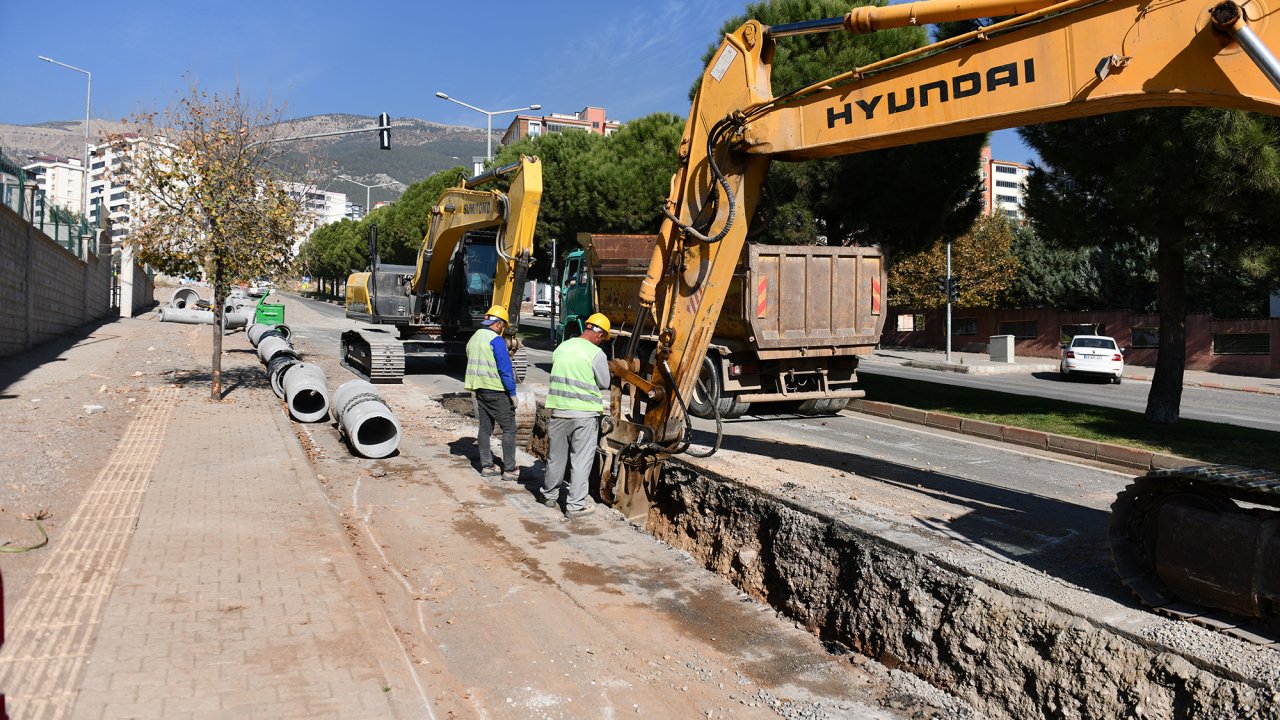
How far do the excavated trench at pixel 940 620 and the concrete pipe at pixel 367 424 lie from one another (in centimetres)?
383

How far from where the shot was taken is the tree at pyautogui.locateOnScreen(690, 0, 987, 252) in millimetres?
16531

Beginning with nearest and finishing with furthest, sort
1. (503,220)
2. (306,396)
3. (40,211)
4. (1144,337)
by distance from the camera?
1. (306,396)
2. (503,220)
3. (40,211)
4. (1144,337)

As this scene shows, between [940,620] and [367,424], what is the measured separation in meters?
7.11

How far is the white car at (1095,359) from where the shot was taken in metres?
24.3

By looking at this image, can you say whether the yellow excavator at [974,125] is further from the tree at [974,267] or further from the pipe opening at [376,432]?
the tree at [974,267]

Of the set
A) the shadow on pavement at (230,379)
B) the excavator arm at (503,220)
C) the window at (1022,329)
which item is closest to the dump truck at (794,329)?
the excavator arm at (503,220)

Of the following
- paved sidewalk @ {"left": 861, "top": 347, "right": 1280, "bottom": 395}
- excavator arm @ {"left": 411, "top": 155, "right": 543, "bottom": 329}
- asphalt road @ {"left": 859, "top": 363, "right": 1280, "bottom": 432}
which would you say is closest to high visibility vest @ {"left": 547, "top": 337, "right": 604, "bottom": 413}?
excavator arm @ {"left": 411, "top": 155, "right": 543, "bottom": 329}

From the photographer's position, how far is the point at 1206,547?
446 cm

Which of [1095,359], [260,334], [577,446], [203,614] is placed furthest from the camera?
[1095,359]

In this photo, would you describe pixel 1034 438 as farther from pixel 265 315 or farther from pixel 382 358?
pixel 265 315

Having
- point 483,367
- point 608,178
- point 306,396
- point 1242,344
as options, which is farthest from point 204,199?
point 1242,344

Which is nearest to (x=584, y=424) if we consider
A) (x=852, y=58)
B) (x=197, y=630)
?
(x=197, y=630)

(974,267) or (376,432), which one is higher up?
(974,267)

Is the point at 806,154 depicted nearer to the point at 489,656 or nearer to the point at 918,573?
the point at 918,573
